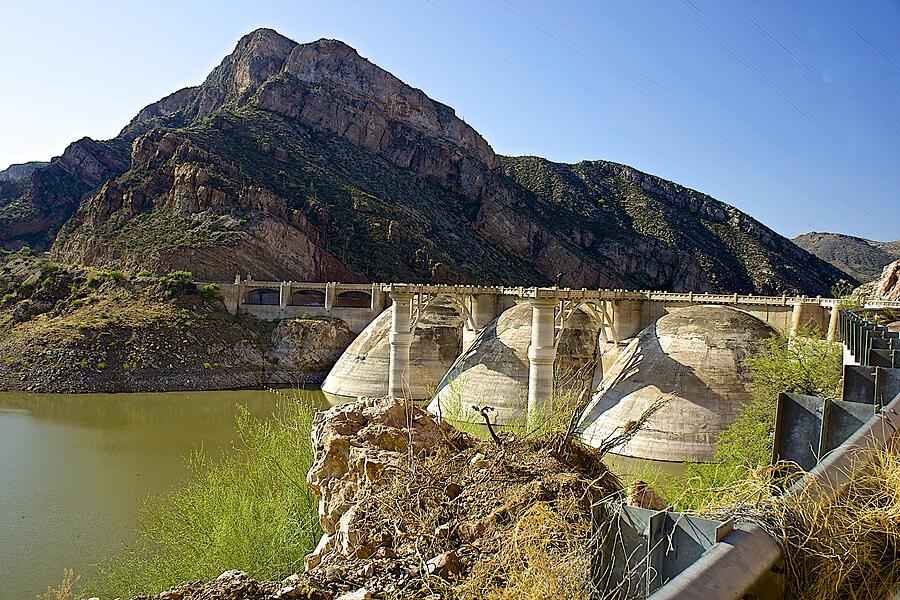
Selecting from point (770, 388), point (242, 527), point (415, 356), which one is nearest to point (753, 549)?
point (242, 527)

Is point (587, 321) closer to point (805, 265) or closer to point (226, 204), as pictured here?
point (226, 204)

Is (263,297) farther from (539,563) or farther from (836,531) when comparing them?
(836,531)

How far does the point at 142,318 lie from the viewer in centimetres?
4509

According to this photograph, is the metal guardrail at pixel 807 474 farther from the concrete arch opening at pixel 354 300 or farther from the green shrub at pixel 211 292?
the concrete arch opening at pixel 354 300

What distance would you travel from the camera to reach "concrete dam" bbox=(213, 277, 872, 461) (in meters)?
23.5

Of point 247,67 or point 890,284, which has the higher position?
point 247,67

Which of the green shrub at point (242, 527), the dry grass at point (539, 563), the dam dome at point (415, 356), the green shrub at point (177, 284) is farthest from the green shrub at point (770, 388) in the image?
the green shrub at point (177, 284)

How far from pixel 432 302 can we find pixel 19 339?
2562 cm

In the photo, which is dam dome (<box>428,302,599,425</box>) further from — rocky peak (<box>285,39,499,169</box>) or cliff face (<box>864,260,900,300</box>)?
rocky peak (<box>285,39,499,169</box>)

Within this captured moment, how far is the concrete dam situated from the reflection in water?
630 centimetres

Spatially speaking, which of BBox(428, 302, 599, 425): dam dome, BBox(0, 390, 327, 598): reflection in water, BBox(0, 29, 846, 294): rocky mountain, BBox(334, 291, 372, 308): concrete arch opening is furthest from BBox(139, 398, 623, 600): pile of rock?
BBox(334, 291, 372, 308): concrete arch opening

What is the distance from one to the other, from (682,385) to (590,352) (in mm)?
8041

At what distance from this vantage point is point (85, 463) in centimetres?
2256

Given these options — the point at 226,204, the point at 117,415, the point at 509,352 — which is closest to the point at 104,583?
the point at 509,352
